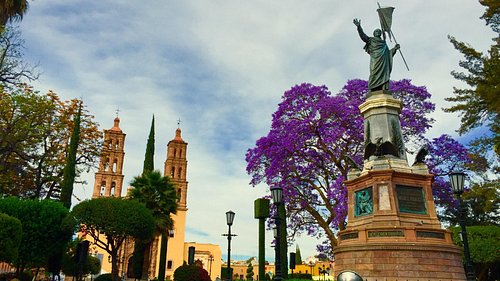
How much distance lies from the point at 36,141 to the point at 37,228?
5.72 meters

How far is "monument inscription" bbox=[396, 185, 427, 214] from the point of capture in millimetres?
12960

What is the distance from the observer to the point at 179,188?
6297 centimetres

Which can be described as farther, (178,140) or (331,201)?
(178,140)

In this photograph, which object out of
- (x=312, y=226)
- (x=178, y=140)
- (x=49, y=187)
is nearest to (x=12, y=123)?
(x=49, y=187)

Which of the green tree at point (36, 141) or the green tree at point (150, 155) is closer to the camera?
the green tree at point (36, 141)

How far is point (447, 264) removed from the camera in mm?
11742

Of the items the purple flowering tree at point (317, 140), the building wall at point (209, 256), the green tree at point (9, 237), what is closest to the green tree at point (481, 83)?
the purple flowering tree at point (317, 140)

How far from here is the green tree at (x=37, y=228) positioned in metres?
22.1

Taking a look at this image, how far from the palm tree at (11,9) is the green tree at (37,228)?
9.88 metres

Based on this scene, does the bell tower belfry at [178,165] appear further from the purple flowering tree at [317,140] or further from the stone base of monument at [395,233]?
the stone base of monument at [395,233]

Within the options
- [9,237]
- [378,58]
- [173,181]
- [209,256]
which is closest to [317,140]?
[378,58]

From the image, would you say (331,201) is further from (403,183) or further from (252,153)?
(403,183)

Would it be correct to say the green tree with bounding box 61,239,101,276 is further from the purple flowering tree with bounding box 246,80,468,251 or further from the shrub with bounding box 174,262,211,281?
the purple flowering tree with bounding box 246,80,468,251

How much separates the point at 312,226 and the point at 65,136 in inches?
777
